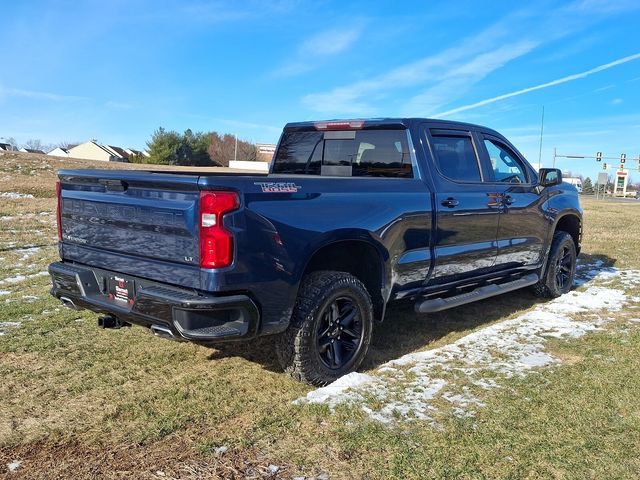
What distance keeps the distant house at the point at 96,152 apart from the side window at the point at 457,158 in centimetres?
8863

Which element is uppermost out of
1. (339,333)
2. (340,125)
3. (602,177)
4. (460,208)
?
(602,177)

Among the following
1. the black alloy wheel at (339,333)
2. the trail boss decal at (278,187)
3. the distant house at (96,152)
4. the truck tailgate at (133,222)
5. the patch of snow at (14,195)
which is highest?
the distant house at (96,152)

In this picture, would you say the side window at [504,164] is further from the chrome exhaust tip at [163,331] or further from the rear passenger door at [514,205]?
the chrome exhaust tip at [163,331]

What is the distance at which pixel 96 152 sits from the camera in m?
90.5

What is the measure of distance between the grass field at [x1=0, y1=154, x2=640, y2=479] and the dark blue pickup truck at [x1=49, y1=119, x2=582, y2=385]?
485 mm

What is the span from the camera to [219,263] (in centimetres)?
309

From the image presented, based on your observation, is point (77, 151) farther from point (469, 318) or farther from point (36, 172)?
point (469, 318)

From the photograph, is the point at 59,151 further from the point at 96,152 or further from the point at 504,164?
the point at 504,164

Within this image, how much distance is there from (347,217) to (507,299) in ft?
12.3

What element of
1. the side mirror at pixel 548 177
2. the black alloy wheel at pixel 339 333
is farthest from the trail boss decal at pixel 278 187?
the side mirror at pixel 548 177

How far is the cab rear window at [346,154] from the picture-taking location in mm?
4719

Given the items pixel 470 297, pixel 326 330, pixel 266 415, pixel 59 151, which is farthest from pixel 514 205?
pixel 59 151

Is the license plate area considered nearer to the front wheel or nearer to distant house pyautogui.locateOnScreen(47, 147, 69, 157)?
the front wheel

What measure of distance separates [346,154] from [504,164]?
73.1 inches
